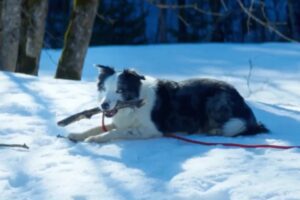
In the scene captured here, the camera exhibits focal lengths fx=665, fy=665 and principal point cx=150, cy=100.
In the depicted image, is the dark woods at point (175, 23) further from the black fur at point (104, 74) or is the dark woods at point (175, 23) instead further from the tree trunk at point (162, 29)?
the black fur at point (104, 74)

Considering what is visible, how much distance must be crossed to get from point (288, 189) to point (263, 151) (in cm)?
111

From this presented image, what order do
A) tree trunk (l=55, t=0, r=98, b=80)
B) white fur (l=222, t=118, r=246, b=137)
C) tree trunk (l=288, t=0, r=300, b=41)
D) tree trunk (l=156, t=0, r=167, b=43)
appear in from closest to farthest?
white fur (l=222, t=118, r=246, b=137)
tree trunk (l=55, t=0, r=98, b=80)
tree trunk (l=288, t=0, r=300, b=41)
tree trunk (l=156, t=0, r=167, b=43)

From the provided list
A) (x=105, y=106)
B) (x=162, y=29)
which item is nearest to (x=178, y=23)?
(x=162, y=29)

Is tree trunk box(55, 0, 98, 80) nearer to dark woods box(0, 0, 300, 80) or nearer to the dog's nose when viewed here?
the dog's nose

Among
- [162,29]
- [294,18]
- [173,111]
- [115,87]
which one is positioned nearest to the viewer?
[115,87]

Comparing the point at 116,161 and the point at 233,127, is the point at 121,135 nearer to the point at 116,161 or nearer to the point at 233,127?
the point at 116,161

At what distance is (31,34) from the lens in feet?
34.7

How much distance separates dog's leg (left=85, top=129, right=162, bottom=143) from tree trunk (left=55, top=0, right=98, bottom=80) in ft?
16.9

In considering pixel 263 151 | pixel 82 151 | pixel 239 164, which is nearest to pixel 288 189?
pixel 239 164

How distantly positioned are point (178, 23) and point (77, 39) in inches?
434

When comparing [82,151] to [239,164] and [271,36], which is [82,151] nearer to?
[239,164]

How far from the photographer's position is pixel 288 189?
4.10m

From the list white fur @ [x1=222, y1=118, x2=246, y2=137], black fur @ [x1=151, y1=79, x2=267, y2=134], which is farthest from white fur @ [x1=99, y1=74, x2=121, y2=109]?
white fur @ [x1=222, y1=118, x2=246, y2=137]

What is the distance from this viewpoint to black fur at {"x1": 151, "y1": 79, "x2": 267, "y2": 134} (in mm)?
5812
